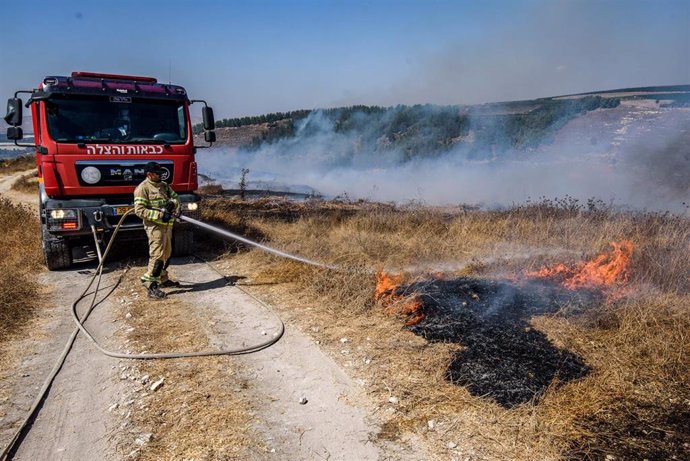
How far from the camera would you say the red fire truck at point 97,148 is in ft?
21.2

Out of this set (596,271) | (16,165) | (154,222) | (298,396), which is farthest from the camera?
(16,165)

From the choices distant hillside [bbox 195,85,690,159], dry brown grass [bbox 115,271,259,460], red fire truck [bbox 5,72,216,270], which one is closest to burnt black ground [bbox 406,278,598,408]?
dry brown grass [bbox 115,271,259,460]

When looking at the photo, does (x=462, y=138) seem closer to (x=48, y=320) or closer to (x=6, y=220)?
(x=6, y=220)

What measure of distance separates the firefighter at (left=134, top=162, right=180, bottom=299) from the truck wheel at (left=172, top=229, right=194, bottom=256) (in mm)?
2066

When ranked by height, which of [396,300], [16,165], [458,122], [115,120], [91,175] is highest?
[458,122]

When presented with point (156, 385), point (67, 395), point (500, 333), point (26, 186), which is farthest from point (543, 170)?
point (26, 186)

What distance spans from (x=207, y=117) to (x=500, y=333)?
6295 mm

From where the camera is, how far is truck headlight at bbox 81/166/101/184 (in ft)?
21.5

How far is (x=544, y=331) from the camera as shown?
439 cm

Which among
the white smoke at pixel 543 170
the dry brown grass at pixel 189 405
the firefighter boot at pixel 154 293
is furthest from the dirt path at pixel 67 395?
the white smoke at pixel 543 170

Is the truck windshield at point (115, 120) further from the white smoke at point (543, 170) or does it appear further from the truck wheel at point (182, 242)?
the white smoke at point (543, 170)

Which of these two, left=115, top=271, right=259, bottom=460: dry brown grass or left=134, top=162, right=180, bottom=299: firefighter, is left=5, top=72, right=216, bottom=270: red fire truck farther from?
left=115, top=271, right=259, bottom=460: dry brown grass

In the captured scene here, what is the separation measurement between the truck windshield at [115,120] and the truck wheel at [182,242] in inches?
67.3

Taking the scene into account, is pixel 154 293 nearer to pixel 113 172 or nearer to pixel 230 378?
pixel 113 172
